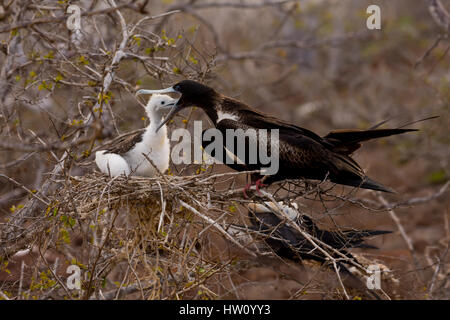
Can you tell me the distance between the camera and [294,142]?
12.9 feet

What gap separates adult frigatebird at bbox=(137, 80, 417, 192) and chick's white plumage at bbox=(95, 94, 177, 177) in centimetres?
11

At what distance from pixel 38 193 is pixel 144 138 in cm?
77

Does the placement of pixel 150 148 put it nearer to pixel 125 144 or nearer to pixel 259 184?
pixel 125 144

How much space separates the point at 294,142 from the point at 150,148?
933 millimetres

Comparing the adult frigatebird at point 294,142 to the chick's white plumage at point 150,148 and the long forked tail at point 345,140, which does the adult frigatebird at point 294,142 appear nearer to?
the long forked tail at point 345,140

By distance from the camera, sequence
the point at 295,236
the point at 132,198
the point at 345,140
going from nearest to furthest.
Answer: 1. the point at 132,198
2. the point at 345,140
3. the point at 295,236

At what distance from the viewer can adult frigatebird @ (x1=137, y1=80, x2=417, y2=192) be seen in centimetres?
389

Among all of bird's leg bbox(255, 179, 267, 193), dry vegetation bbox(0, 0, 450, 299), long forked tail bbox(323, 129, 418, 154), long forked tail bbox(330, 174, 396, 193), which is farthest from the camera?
long forked tail bbox(323, 129, 418, 154)

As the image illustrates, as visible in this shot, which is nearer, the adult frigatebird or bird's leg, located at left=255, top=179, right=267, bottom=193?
bird's leg, located at left=255, top=179, right=267, bottom=193

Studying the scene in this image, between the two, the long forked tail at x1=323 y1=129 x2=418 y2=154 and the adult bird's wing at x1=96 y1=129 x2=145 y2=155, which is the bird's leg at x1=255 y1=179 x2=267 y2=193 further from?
the adult bird's wing at x1=96 y1=129 x2=145 y2=155

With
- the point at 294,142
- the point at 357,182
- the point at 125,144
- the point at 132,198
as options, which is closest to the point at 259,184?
the point at 294,142

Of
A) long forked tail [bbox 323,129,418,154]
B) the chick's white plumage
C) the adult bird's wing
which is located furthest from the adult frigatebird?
the adult bird's wing

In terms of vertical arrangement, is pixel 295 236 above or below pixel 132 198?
below

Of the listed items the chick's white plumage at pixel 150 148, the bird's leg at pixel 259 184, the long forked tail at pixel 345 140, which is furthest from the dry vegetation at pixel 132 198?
the long forked tail at pixel 345 140
